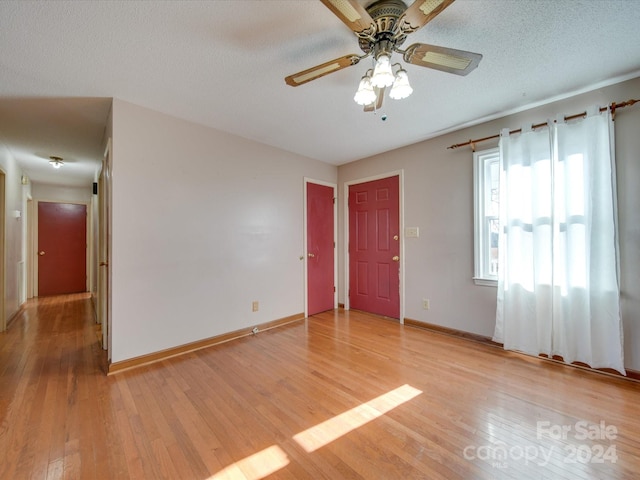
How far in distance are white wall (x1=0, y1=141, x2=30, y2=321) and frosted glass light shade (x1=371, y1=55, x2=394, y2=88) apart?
4.50m

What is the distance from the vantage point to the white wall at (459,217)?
2100mm

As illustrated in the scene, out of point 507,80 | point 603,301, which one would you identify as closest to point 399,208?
point 507,80

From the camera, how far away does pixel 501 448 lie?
143cm

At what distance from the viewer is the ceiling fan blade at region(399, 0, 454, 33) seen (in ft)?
3.70

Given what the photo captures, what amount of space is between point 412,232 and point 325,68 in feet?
8.10

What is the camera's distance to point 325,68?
155cm

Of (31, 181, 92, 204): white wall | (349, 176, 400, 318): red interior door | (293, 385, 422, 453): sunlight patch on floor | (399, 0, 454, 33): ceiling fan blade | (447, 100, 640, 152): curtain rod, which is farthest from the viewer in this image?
(31, 181, 92, 204): white wall

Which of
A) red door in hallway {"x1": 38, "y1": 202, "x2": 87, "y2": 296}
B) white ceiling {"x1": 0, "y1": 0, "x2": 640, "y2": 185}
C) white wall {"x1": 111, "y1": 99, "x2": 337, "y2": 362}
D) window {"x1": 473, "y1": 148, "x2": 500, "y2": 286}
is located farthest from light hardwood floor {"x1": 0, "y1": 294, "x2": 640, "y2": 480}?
red door in hallway {"x1": 38, "y1": 202, "x2": 87, "y2": 296}

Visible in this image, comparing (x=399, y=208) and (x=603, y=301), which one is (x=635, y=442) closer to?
(x=603, y=301)

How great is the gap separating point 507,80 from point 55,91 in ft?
12.0

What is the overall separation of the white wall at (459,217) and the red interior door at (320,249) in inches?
33.2

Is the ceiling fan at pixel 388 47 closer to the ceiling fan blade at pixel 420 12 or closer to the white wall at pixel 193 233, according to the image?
the ceiling fan blade at pixel 420 12

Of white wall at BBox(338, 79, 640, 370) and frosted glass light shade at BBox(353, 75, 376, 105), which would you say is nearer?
frosted glass light shade at BBox(353, 75, 376, 105)

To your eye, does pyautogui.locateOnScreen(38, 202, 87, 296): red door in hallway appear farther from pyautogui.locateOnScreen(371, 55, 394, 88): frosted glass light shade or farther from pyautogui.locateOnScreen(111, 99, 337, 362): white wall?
pyautogui.locateOnScreen(371, 55, 394, 88): frosted glass light shade
